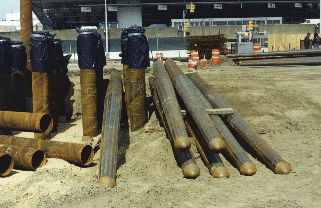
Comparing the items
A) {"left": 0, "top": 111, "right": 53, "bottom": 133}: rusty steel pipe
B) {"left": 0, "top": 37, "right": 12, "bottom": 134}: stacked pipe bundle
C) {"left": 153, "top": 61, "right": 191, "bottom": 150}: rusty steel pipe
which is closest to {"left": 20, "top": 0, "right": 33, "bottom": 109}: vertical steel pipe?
{"left": 0, "top": 37, "right": 12, "bottom": 134}: stacked pipe bundle

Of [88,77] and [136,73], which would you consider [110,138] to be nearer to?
[136,73]

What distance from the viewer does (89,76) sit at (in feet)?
30.6

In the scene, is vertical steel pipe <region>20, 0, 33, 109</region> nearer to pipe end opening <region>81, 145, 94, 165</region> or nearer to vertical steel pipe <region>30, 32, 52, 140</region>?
vertical steel pipe <region>30, 32, 52, 140</region>

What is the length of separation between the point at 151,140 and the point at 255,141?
2.38 m

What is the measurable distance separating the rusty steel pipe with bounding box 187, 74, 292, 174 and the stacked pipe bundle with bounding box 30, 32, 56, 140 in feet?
14.0

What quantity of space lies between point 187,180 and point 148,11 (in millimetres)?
50022

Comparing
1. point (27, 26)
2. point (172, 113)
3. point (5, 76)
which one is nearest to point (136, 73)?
point (172, 113)

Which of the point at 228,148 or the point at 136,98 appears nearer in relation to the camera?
the point at 228,148

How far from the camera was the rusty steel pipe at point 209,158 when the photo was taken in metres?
5.99

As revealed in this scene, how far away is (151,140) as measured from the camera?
794cm

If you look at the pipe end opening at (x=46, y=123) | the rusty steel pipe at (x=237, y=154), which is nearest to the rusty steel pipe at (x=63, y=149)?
the pipe end opening at (x=46, y=123)

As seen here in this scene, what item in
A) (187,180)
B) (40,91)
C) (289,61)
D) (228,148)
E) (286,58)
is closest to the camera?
(187,180)

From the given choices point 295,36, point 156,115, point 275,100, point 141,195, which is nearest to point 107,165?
point 141,195

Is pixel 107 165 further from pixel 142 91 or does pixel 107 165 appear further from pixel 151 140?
pixel 142 91
